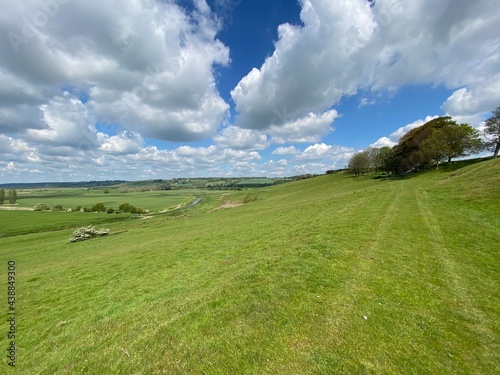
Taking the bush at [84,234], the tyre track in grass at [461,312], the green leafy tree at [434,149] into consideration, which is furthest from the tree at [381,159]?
the bush at [84,234]

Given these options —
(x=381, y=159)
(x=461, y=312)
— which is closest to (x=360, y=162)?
(x=381, y=159)

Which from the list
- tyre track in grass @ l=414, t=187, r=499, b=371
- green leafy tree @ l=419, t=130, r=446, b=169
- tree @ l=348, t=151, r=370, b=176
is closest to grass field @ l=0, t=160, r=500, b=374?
tyre track in grass @ l=414, t=187, r=499, b=371

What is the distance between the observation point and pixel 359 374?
4.82m

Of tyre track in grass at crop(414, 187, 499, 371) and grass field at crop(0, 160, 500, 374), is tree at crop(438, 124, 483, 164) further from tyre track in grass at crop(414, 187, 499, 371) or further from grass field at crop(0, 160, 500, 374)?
tyre track in grass at crop(414, 187, 499, 371)

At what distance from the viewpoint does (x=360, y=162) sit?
3543 inches

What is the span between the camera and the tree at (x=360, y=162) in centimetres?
9025

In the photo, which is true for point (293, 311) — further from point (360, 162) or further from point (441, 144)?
point (360, 162)

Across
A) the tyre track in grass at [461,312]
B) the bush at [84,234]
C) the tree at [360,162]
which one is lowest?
the bush at [84,234]

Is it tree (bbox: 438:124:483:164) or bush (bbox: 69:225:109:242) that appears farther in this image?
tree (bbox: 438:124:483:164)

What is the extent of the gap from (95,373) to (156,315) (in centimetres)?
244

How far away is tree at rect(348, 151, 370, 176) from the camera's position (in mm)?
90250

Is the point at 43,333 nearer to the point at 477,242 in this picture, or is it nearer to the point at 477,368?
the point at 477,368

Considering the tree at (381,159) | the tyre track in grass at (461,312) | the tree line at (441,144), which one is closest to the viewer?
the tyre track in grass at (461,312)

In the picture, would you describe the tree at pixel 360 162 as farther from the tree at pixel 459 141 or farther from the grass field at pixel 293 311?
the grass field at pixel 293 311
